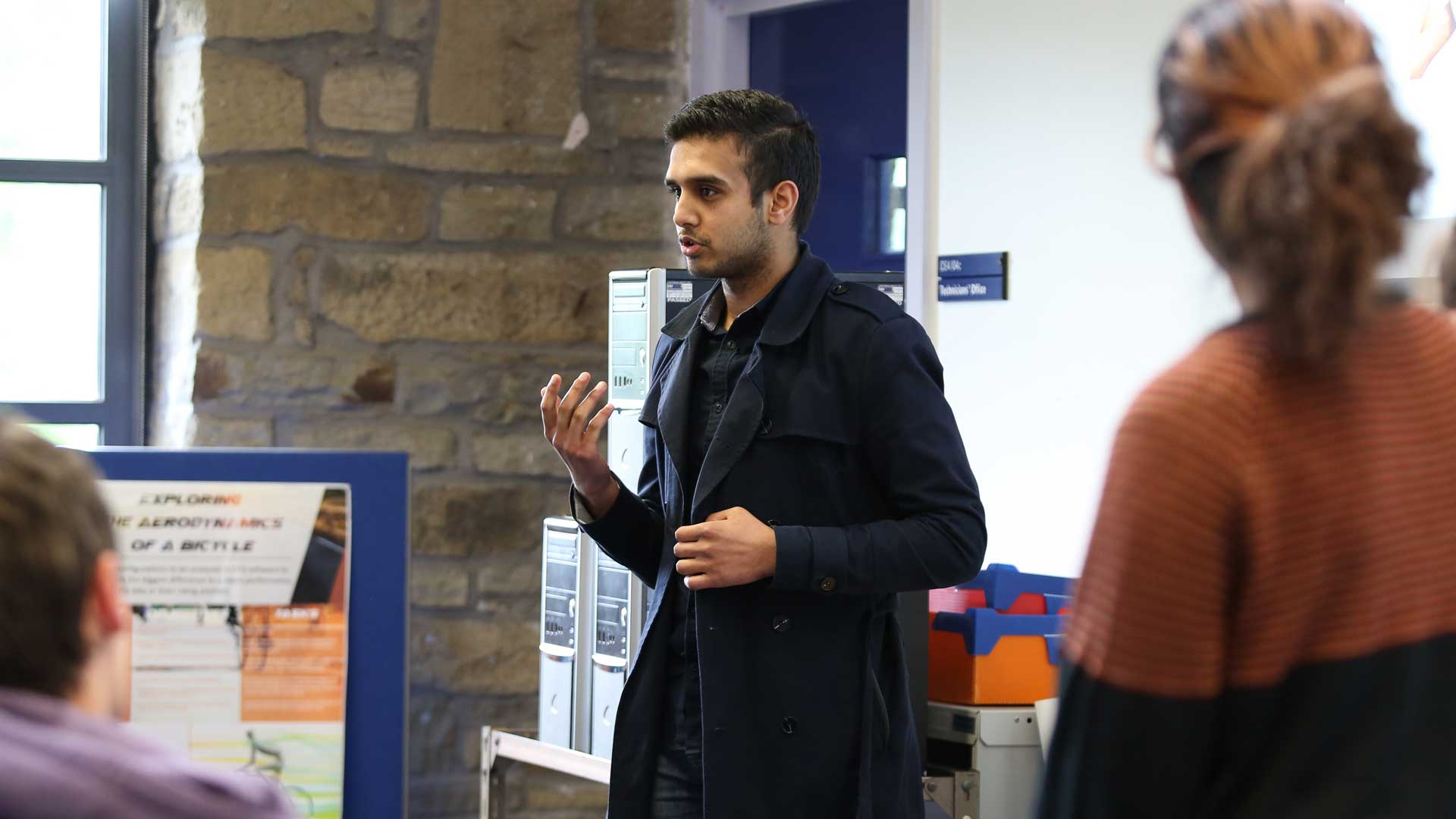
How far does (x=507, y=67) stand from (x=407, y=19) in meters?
0.25

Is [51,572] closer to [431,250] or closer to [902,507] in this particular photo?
[902,507]

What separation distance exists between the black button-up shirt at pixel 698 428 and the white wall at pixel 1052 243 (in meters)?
1.42

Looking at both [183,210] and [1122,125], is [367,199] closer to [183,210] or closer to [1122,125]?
[183,210]

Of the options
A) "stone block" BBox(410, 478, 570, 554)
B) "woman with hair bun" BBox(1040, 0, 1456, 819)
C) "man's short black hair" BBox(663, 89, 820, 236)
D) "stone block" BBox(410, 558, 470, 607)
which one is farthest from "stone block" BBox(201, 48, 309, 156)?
"woman with hair bun" BBox(1040, 0, 1456, 819)

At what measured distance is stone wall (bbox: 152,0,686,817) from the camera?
3414 millimetres

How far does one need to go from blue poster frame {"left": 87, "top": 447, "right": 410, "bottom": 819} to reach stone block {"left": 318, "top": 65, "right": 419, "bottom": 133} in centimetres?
116

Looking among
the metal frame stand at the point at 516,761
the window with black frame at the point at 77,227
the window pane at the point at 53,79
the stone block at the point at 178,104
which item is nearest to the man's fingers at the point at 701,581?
the metal frame stand at the point at 516,761

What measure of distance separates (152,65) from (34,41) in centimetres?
29

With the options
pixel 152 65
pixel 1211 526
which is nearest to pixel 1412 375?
pixel 1211 526

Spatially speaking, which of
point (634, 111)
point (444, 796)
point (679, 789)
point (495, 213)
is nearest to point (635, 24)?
point (634, 111)

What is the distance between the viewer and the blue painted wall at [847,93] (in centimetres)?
355

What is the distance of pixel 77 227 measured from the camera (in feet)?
12.0

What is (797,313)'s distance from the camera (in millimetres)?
1963

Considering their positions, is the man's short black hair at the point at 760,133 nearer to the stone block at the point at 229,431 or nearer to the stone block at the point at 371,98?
the stone block at the point at 371,98
